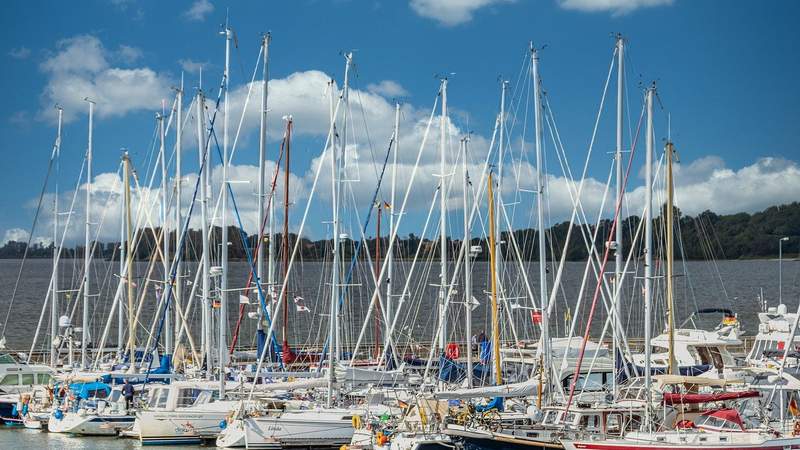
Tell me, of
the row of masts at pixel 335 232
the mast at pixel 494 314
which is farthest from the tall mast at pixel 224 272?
the mast at pixel 494 314

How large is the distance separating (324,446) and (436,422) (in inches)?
199

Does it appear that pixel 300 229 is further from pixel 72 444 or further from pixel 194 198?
pixel 72 444

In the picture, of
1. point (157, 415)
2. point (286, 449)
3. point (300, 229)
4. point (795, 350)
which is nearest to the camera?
point (286, 449)

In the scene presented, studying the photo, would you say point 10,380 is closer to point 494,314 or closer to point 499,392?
point 494,314


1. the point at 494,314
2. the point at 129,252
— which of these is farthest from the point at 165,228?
the point at 494,314

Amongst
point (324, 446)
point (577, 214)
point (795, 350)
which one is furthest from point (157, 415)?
point (795, 350)

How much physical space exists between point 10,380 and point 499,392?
932 inches

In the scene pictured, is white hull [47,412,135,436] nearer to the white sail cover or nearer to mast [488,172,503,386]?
the white sail cover

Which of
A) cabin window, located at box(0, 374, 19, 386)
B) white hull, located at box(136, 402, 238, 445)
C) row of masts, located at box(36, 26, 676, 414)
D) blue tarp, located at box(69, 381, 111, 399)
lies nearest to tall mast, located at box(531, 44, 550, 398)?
row of masts, located at box(36, 26, 676, 414)

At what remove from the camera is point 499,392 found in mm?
33594

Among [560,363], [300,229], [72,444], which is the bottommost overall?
[72,444]

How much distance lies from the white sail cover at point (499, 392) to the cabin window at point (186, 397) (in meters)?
9.93

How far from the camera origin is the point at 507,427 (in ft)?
100

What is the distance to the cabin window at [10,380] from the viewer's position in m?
45.5
